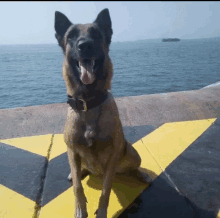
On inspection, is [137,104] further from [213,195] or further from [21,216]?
[21,216]

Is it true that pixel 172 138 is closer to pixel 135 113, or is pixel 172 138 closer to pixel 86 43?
pixel 135 113

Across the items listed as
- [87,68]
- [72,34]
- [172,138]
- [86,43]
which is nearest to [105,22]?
[72,34]

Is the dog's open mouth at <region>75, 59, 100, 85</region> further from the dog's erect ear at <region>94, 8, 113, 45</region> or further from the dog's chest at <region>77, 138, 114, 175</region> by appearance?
the dog's chest at <region>77, 138, 114, 175</region>

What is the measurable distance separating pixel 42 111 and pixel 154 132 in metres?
2.84

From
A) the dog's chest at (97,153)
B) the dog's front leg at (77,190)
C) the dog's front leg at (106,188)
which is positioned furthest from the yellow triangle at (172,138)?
the dog's front leg at (77,190)

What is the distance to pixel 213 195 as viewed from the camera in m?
2.51

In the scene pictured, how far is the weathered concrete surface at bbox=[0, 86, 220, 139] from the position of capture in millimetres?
4445

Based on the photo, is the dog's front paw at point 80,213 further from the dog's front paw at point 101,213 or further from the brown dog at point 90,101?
the dog's front paw at point 101,213

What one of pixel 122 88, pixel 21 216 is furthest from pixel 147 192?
pixel 122 88

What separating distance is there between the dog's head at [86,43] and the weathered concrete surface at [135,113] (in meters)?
2.68

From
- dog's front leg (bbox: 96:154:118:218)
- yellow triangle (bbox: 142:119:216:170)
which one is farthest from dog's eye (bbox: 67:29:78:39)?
yellow triangle (bbox: 142:119:216:170)

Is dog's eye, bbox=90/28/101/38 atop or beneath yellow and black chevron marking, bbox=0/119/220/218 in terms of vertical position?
atop

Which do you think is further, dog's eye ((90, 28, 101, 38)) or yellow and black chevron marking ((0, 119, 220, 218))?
yellow and black chevron marking ((0, 119, 220, 218))

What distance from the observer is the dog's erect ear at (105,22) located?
221 cm
